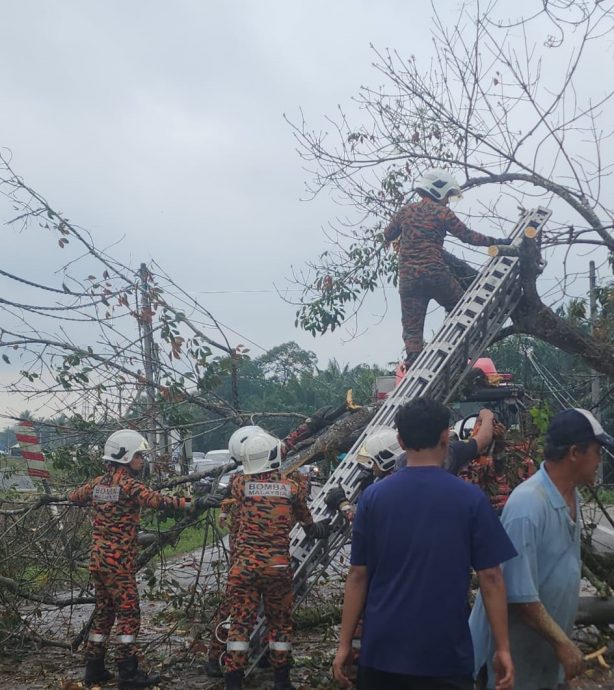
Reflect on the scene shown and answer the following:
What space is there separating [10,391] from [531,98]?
5321 mm

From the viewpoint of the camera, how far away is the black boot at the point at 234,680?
225 inches

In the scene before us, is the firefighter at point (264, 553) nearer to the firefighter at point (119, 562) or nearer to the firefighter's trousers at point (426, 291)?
the firefighter at point (119, 562)

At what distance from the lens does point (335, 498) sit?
6027 millimetres

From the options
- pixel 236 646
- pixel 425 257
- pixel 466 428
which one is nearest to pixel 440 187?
pixel 425 257

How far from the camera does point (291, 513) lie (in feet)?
19.7

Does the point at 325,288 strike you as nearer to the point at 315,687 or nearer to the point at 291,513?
the point at 291,513

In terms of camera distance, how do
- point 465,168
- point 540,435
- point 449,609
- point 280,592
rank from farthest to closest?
point 465,168 → point 540,435 → point 280,592 → point 449,609

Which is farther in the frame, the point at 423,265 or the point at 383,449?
the point at 423,265

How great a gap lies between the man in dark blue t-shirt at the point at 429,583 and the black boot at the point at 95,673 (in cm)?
408

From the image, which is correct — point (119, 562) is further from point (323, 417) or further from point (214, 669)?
point (323, 417)

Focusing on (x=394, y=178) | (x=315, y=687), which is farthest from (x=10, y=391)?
(x=394, y=178)

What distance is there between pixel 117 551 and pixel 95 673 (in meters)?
0.97

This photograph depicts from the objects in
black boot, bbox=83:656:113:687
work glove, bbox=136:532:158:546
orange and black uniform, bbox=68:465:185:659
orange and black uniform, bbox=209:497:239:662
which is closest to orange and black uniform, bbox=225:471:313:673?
orange and black uniform, bbox=209:497:239:662

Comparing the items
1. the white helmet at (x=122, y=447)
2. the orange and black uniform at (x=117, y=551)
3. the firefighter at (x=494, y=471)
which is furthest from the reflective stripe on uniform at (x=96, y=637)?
the firefighter at (x=494, y=471)
